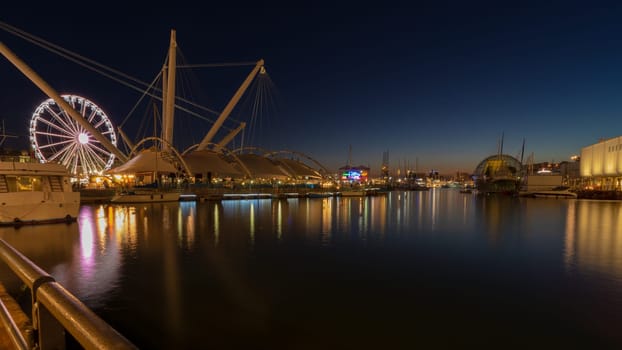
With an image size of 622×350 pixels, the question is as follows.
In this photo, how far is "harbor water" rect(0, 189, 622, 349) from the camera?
805 cm

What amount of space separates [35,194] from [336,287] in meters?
22.6

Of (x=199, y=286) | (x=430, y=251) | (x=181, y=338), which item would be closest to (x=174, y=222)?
(x=199, y=286)

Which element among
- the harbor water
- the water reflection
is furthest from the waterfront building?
the harbor water

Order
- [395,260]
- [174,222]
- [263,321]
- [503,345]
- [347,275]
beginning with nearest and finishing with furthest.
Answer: [503,345]
[263,321]
[347,275]
[395,260]
[174,222]

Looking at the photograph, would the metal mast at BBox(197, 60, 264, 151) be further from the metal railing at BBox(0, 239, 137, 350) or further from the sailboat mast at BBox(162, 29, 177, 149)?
the metal railing at BBox(0, 239, 137, 350)

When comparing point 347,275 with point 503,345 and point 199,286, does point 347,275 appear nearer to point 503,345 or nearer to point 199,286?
point 199,286

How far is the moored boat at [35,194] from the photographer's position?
73.3 ft

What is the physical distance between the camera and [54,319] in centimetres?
277

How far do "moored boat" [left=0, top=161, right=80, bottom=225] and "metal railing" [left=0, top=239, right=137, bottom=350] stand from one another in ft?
80.0

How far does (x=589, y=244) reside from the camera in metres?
19.4

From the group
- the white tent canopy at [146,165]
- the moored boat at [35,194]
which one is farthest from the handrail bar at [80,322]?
the white tent canopy at [146,165]

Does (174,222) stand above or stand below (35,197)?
below

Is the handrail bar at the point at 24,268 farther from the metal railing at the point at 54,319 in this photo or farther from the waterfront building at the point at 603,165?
the waterfront building at the point at 603,165

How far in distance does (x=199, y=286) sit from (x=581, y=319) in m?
10.6
